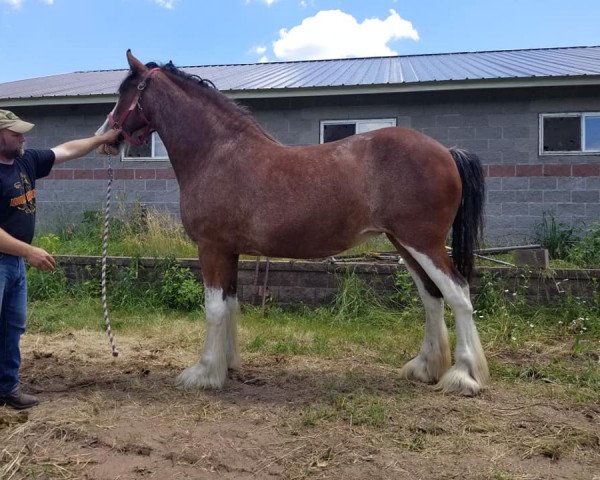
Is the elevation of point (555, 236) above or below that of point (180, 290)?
above

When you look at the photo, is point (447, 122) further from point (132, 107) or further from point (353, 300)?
point (132, 107)

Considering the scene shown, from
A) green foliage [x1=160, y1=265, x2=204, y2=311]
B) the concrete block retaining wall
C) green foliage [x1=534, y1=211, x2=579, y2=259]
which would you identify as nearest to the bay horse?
the concrete block retaining wall

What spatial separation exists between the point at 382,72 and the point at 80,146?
7527 millimetres

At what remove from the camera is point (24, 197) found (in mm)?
3525

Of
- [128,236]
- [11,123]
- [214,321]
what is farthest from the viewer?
[128,236]

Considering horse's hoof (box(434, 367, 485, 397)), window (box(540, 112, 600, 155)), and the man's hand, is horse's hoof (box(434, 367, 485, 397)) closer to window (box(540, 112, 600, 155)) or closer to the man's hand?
the man's hand

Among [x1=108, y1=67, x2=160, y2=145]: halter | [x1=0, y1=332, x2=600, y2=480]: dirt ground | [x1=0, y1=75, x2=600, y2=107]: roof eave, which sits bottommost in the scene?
[x1=0, y1=332, x2=600, y2=480]: dirt ground

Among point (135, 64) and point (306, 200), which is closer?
point (306, 200)

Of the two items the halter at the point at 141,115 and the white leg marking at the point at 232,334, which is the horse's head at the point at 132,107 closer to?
the halter at the point at 141,115

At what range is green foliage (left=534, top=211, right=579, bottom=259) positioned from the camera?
7941 millimetres

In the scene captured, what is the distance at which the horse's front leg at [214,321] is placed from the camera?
3982mm

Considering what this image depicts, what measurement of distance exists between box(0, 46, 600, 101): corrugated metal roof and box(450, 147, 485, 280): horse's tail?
4733 millimetres

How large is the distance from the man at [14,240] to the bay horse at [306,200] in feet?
2.98

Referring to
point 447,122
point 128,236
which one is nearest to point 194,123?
point 128,236
